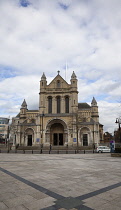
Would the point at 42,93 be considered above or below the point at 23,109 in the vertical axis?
above

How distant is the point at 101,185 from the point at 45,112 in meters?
40.1

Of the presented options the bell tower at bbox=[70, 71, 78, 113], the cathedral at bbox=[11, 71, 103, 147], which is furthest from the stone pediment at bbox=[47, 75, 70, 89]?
the bell tower at bbox=[70, 71, 78, 113]

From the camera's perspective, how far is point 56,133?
1829 inches

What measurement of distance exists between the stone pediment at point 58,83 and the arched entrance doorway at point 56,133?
10.6 m

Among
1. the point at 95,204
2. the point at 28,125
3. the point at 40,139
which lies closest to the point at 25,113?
the point at 28,125

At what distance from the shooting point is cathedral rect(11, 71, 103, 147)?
43.3m

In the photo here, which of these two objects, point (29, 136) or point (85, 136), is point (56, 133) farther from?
point (85, 136)

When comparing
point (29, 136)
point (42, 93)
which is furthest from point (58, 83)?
point (29, 136)

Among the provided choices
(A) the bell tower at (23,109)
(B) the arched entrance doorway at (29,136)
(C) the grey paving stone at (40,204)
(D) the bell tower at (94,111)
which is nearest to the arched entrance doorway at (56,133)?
(B) the arched entrance doorway at (29,136)

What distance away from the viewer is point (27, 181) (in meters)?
7.89

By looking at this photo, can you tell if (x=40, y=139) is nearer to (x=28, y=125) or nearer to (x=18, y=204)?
(x=28, y=125)

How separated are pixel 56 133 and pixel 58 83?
1479cm

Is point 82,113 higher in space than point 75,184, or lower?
higher

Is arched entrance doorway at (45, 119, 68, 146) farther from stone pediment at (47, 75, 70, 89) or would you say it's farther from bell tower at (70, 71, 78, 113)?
stone pediment at (47, 75, 70, 89)
